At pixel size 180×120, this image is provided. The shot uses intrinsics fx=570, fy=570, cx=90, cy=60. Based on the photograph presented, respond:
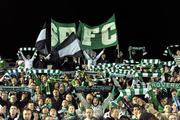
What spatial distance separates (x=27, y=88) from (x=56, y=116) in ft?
6.29

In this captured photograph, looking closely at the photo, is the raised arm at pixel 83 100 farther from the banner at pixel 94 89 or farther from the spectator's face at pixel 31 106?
the spectator's face at pixel 31 106

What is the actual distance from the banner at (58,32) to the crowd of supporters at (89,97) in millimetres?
792

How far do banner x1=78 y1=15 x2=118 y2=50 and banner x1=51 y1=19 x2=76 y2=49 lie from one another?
412mm

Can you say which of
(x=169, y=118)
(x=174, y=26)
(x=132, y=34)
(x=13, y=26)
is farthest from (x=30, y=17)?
(x=169, y=118)

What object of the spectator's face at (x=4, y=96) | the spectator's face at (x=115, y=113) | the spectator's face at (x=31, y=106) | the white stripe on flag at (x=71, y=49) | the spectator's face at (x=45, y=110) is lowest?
the spectator's face at (x=115, y=113)

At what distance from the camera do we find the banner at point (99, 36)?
1409 cm

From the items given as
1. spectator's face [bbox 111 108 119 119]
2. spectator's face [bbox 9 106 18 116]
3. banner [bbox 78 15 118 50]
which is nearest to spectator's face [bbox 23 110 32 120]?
spectator's face [bbox 9 106 18 116]

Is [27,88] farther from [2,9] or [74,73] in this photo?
[2,9]

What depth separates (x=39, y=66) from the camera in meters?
15.1

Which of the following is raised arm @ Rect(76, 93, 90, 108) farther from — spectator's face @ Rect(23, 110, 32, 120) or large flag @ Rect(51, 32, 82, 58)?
large flag @ Rect(51, 32, 82, 58)

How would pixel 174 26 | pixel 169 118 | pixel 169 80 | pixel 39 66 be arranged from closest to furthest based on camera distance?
pixel 169 118
pixel 169 80
pixel 39 66
pixel 174 26

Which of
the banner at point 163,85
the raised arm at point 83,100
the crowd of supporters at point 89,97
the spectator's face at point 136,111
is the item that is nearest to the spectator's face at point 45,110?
the crowd of supporters at point 89,97

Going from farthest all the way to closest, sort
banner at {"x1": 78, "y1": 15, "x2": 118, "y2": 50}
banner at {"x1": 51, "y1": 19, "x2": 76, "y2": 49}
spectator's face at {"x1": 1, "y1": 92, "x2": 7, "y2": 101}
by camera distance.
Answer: banner at {"x1": 78, "y1": 15, "x2": 118, "y2": 50} < banner at {"x1": 51, "y1": 19, "x2": 76, "y2": 49} < spectator's face at {"x1": 1, "y1": 92, "x2": 7, "y2": 101}

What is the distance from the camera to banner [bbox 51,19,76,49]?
42.6 ft
